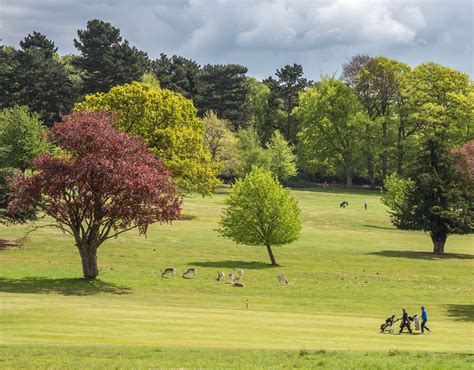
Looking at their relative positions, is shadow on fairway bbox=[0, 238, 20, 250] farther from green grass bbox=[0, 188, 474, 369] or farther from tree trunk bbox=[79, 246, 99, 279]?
tree trunk bbox=[79, 246, 99, 279]

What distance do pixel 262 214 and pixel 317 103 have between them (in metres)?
83.2

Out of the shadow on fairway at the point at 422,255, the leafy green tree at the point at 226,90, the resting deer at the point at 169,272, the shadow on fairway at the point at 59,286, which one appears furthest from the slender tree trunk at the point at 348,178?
the shadow on fairway at the point at 59,286

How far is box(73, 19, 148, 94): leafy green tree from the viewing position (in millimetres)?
127375

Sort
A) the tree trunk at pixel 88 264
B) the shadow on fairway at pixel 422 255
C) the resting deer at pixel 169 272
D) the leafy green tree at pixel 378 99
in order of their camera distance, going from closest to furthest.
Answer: the tree trunk at pixel 88 264
the resting deer at pixel 169 272
the shadow on fairway at pixel 422 255
the leafy green tree at pixel 378 99

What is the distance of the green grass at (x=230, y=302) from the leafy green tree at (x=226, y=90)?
238ft

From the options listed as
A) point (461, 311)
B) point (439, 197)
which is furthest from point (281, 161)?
point (461, 311)

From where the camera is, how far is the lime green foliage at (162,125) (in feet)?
261

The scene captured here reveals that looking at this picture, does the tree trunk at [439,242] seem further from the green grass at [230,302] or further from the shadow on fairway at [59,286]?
the shadow on fairway at [59,286]

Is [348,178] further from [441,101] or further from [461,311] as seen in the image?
[461,311]

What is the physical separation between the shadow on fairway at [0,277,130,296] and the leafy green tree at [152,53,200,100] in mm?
87567

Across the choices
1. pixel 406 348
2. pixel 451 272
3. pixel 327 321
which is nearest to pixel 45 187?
pixel 327 321

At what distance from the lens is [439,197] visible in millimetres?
68875

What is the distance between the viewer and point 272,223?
58438 mm

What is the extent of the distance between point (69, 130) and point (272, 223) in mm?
19644
